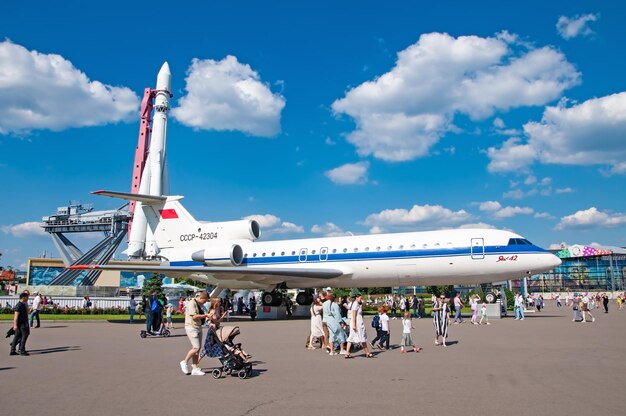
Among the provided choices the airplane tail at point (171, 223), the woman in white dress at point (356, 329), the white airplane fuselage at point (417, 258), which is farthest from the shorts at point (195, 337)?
the airplane tail at point (171, 223)

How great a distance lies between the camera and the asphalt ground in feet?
21.8

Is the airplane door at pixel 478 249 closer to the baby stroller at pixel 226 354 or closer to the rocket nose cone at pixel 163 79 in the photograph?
the baby stroller at pixel 226 354

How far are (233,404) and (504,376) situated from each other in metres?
4.97

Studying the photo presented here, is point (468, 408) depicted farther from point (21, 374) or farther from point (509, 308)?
point (509, 308)

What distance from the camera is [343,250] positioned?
26062 mm

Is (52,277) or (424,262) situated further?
(52,277)

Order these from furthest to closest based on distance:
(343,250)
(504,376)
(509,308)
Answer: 1. (509,308)
2. (343,250)
3. (504,376)

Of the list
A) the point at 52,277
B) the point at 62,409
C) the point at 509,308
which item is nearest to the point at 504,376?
the point at 62,409

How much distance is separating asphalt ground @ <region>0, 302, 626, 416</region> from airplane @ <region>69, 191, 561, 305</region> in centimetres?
894

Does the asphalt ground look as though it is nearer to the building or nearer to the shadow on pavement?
the shadow on pavement

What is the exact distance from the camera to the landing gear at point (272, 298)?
2895cm

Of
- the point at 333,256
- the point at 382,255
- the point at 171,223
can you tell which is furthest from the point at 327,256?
the point at 171,223

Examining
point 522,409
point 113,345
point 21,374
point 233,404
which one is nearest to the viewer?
point 522,409

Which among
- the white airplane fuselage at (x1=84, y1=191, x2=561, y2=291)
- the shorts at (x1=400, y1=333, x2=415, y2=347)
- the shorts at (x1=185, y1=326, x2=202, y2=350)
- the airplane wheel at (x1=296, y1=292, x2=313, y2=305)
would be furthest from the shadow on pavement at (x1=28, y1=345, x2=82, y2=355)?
the airplane wheel at (x1=296, y1=292, x2=313, y2=305)
